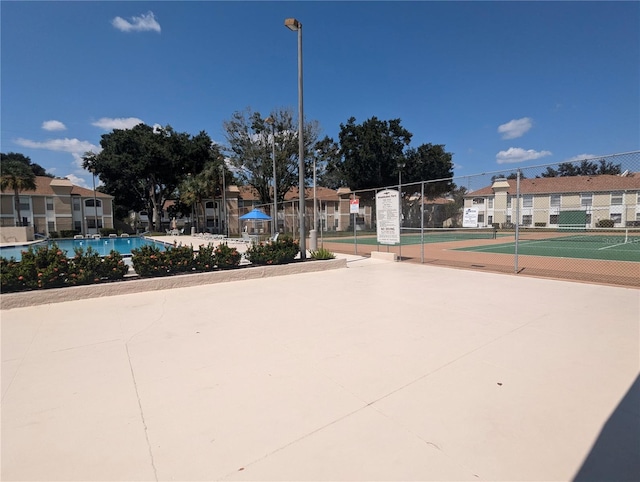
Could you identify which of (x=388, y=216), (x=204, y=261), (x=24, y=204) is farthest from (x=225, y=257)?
(x=24, y=204)

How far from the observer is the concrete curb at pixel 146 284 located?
6.18 meters

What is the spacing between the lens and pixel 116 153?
145 ft

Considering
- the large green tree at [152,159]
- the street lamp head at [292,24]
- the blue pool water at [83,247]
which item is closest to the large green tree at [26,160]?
the large green tree at [152,159]

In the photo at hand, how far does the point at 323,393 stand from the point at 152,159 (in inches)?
1766

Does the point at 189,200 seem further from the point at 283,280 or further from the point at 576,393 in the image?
the point at 576,393

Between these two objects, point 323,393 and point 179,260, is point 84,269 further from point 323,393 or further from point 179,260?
point 323,393

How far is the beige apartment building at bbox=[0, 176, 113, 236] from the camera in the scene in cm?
3919

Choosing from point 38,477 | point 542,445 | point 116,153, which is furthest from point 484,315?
point 116,153

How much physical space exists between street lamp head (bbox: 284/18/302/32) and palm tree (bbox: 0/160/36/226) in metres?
42.3

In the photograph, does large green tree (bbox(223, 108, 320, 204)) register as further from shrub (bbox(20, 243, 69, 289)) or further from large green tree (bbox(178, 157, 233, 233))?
shrub (bbox(20, 243, 69, 289))

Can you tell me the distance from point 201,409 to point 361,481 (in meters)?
1.49

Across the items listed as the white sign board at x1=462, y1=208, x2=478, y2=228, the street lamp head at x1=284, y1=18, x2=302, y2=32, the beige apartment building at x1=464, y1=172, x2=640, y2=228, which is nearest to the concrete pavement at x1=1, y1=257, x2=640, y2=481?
the beige apartment building at x1=464, y1=172, x2=640, y2=228

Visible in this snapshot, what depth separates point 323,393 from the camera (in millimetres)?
3039

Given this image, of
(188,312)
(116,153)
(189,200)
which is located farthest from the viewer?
(116,153)
